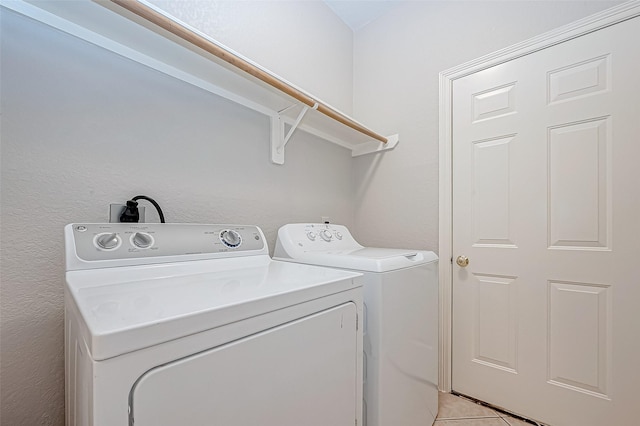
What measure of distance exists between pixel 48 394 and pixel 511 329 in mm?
2110

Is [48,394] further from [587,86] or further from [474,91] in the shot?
[587,86]

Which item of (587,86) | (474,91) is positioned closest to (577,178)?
(587,86)

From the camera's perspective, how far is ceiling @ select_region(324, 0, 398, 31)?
209cm

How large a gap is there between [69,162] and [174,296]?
762mm

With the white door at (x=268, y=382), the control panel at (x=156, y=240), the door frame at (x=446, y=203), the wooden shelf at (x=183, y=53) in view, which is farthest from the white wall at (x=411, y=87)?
the white door at (x=268, y=382)

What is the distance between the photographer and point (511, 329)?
1.58 metres

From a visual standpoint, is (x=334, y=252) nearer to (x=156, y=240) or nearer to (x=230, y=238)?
(x=230, y=238)

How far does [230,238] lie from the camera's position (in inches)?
45.4

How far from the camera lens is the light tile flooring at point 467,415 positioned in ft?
4.90

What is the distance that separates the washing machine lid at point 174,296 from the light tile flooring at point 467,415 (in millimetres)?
1238

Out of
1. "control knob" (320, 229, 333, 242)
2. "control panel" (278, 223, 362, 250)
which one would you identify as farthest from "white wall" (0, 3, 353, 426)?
"control knob" (320, 229, 333, 242)

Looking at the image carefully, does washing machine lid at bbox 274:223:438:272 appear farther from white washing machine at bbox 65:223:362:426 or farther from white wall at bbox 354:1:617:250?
white wall at bbox 354:1:617:250

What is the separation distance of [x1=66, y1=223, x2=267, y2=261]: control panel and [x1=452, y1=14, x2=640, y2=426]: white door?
4.51ft

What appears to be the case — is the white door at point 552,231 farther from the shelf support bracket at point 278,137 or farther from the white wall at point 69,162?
the white wall at point 69,162
